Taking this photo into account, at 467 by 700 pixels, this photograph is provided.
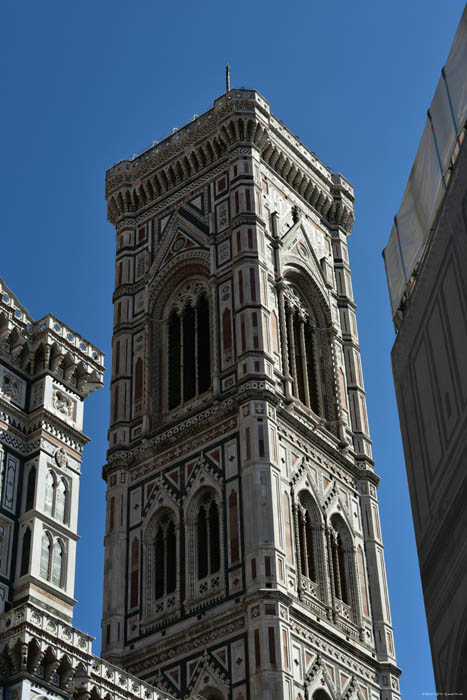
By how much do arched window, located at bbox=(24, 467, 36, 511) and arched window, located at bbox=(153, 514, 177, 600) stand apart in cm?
796

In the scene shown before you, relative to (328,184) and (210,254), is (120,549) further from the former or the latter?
(328,184)

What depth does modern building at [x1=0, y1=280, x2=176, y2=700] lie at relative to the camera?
17188 millimetres

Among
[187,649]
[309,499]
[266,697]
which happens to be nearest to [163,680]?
[187,649]

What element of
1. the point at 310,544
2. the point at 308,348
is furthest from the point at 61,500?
the point at 308,348

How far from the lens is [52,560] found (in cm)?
1867

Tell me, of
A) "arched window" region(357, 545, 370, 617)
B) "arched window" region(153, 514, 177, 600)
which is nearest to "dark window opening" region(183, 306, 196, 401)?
"arched window" region(153, 514, 177, 600)

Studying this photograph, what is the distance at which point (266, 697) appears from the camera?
925 inches

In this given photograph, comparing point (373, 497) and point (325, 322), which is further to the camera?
point (325, 322)

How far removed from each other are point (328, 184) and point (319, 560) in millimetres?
12623

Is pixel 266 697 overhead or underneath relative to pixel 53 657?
overhead

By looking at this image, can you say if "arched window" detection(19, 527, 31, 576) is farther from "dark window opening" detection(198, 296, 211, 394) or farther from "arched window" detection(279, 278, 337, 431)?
"arched window" detection(279, 278, 337, 431)

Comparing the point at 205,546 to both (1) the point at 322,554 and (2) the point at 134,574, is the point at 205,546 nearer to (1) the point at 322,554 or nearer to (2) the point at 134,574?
(2) the point at 134,574

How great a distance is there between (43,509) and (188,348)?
1215 centimetres

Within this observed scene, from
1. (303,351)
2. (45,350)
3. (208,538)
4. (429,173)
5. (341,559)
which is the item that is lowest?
(429,173)
